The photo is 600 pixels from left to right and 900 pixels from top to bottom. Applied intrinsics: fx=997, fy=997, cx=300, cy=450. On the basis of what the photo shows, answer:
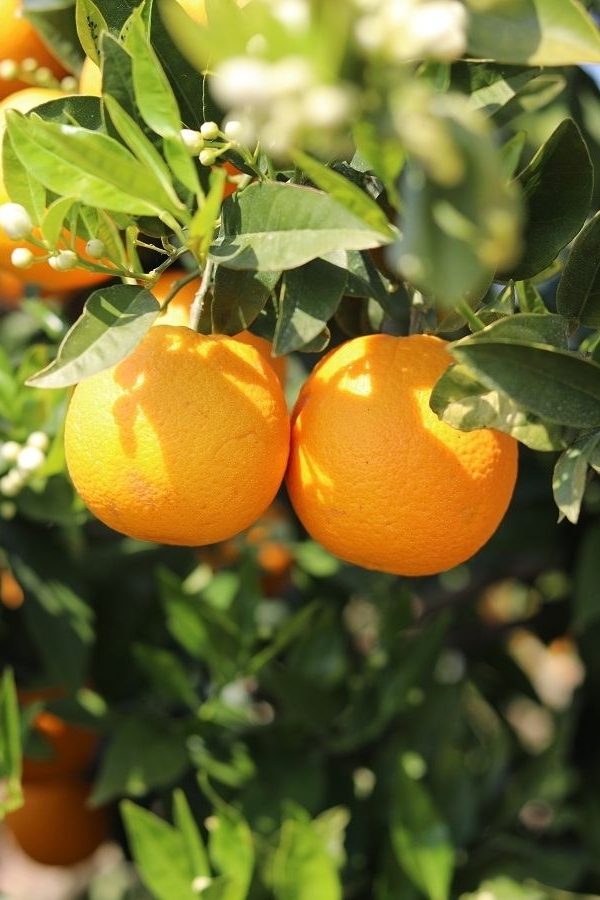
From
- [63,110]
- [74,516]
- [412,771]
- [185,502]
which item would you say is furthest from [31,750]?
[63,110]

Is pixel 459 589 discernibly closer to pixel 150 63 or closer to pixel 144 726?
pixel 144 726

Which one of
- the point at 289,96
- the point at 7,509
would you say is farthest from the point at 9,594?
the point at 289,96

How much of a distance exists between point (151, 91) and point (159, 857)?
0.71 metres

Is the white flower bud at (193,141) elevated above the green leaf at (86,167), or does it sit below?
below

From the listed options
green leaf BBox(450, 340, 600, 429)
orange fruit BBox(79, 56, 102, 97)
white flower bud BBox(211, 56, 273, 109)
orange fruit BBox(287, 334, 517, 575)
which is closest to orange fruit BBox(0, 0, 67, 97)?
orange fruit BBox(79, 56, 102, 97)

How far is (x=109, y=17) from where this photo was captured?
74 cm

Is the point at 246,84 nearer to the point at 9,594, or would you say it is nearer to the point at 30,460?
the point at 30,460

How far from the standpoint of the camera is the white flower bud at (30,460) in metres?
0.97

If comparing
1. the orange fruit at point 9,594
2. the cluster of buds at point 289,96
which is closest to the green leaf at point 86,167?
the cluster of buds at point 289,96

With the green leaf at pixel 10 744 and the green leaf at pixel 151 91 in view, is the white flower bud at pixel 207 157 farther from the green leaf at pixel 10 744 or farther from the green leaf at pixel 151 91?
the green leaf at pixel 10 744

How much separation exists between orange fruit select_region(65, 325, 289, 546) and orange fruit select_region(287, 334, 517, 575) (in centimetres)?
4

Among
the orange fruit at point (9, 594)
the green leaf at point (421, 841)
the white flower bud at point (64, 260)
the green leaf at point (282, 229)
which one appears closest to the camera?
the green leaf at point (282, 229)

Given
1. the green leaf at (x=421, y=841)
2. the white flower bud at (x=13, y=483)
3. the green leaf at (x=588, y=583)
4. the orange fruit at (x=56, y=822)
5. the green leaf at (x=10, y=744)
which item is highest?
the white flower bud at (x=13, y=483)

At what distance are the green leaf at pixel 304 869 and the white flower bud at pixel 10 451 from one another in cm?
45
